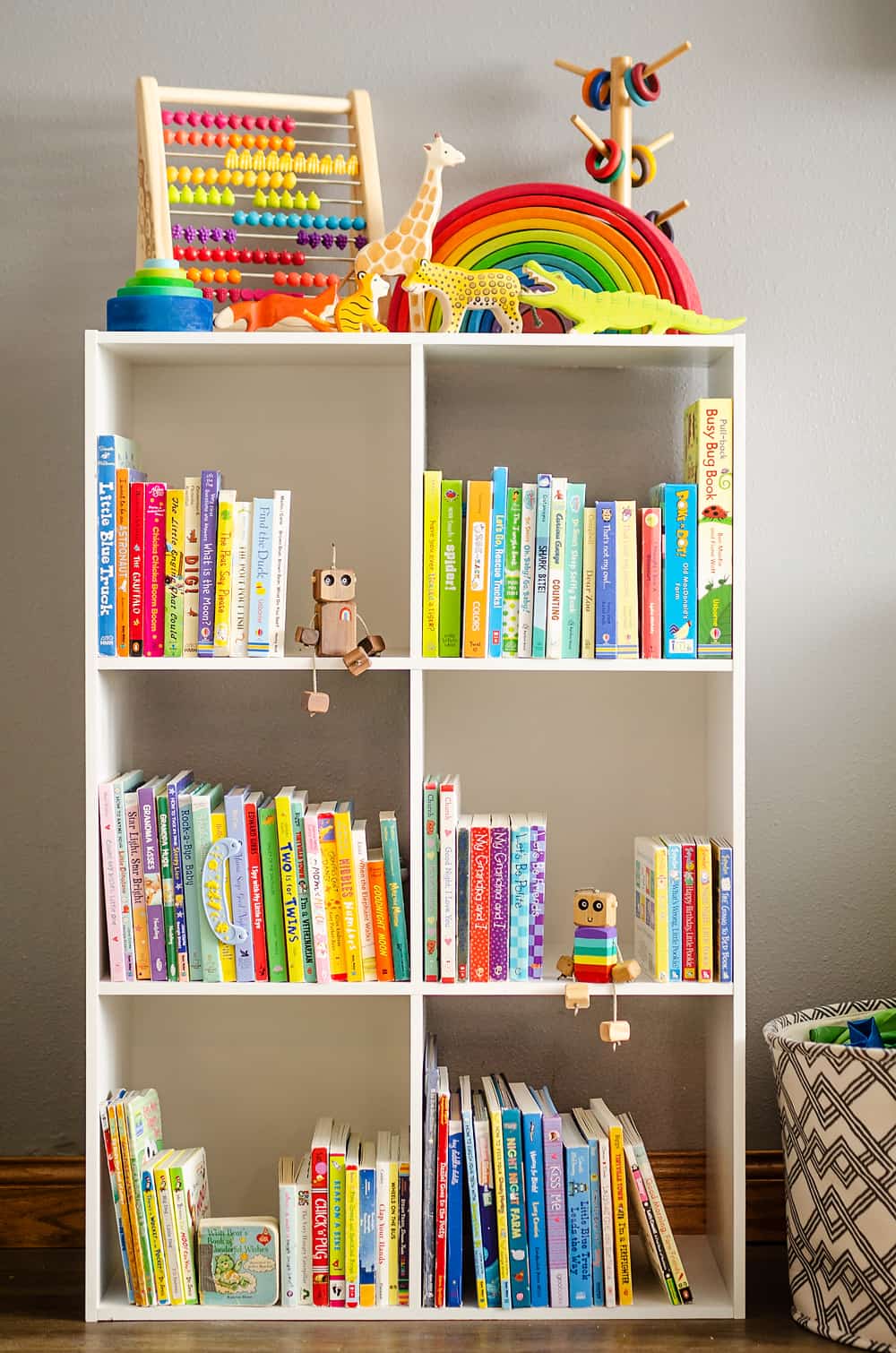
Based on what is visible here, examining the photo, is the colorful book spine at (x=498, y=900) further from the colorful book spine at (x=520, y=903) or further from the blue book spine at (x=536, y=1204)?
the blue book spine at (x=536, y=1204)

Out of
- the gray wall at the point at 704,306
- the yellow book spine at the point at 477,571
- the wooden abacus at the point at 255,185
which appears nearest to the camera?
the yellow book spine at the point at 477,571

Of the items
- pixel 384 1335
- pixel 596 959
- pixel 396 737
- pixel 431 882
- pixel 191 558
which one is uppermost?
pixel 191 558

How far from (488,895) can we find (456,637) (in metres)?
0.36

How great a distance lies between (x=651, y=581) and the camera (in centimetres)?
176

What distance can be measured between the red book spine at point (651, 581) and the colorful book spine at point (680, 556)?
10mm

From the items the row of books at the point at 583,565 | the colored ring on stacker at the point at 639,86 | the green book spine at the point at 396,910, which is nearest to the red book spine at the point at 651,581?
the row of books at the point at 583,565

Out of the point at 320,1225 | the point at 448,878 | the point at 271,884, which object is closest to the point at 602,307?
the point at 448,878

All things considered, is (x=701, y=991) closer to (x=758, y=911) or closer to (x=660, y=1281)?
(x=758, y=911)

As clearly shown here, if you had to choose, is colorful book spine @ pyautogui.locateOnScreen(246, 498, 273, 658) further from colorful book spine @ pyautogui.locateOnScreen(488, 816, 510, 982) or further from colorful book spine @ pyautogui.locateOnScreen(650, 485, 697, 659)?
colorful book spine @ pyautogui.locateOnScreen(650, 485, 697, 659)

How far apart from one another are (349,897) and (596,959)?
0.35m

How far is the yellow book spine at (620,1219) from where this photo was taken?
1766 millimetres

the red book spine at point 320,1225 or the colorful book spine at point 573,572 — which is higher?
the colorful book spine at point 573,572

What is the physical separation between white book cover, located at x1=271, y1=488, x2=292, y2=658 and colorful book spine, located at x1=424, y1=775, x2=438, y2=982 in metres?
0.29

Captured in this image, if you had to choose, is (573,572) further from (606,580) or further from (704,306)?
(704,306)
